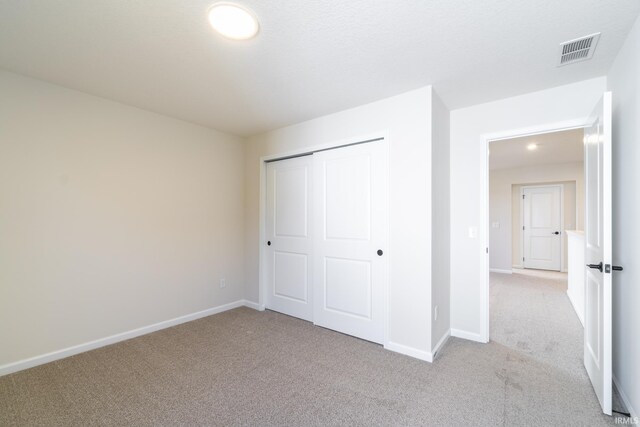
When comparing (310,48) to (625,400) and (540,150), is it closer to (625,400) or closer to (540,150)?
(625,400)

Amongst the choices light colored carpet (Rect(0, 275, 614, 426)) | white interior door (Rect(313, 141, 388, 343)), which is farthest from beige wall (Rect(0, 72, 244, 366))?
A: white interior door (Rect(313, 141, 388, 343))

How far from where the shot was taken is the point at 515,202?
7324mm

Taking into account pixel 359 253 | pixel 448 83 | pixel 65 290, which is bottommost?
pixel 65 290

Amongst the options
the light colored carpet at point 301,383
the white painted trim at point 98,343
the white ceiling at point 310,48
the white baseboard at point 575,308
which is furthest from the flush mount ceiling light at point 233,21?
the white baseboard at point 575,308

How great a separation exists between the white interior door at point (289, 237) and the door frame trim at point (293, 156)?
0.06m

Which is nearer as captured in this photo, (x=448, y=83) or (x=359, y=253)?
(x=448, y=83)

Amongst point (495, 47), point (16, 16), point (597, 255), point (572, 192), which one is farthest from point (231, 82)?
point (572, 192)

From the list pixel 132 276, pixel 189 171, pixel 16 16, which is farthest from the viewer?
pixel 189 171

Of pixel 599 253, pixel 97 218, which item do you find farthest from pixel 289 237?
pixel 599 253

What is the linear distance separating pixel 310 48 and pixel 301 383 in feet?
8.04

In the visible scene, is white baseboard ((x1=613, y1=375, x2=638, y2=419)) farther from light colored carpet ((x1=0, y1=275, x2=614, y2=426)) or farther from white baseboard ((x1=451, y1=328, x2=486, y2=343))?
white baseboard ((x1=451, y1=328, x2=486, y2=343))

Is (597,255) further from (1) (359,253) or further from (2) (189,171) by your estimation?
(2) (189,171)

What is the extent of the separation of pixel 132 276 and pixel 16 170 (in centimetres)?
133

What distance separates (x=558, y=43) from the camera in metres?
1.94
